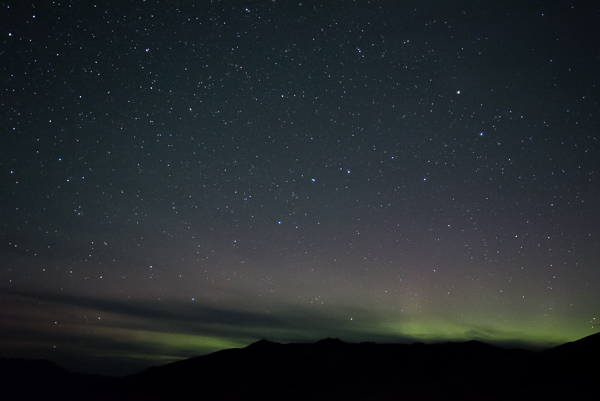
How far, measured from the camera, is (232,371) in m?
50.1

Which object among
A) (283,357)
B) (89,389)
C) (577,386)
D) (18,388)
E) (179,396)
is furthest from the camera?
(18,388)

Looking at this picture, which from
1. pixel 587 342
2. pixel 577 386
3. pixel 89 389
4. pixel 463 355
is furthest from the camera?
pixel 89 389

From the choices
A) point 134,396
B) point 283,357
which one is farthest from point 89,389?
point 283,357

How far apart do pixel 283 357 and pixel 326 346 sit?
578 cm

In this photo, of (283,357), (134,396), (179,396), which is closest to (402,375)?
(283,357)

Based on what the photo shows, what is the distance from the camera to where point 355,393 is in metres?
39.4

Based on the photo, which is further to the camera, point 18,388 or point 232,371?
point 18,388

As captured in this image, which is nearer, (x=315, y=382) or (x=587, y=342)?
(x=587, y=342)

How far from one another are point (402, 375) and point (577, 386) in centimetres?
2684

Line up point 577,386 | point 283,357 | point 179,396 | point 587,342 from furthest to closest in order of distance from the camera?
point 283,357
point 179,396
point 587,342
point 577,386

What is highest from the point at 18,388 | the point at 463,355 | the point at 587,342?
the point at 587,342

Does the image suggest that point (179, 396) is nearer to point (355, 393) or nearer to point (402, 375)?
point (355, 393)

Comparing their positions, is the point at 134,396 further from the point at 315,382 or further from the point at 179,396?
the point at 315,382

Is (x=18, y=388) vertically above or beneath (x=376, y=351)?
beneath
